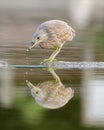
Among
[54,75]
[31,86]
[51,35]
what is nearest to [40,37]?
[51,35]

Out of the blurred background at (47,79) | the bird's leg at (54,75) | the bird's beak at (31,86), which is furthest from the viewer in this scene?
the bird's leg at (54,75)

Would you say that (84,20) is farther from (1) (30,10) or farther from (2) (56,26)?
(2) (56,26)

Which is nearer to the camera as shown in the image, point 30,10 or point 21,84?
point 21,84

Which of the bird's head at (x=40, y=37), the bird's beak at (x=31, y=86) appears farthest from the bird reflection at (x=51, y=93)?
the bird's head at (x=40, y=37)

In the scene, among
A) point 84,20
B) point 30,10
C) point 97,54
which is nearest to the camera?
point 97,54

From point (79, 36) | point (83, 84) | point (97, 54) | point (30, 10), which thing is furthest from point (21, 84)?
point (30, 10)

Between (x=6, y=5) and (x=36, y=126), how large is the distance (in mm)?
6582

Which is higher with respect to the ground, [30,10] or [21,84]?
[30,10]

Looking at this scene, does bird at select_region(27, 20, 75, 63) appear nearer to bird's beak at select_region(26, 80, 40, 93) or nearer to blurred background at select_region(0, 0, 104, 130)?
blurred background at select_region(0, 0, 104, 130)

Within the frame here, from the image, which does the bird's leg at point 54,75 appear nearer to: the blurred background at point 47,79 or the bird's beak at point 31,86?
the blurred background at point 47,79

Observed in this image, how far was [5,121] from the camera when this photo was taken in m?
2.76

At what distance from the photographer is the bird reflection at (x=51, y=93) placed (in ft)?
10.0

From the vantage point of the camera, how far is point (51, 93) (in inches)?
128

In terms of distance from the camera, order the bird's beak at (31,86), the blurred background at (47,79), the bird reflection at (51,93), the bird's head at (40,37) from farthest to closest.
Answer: the bird's head at (40,37)
the bird's beak at (31,86)
the bird reflection at (51,93)
the blurred background at (47,79)
